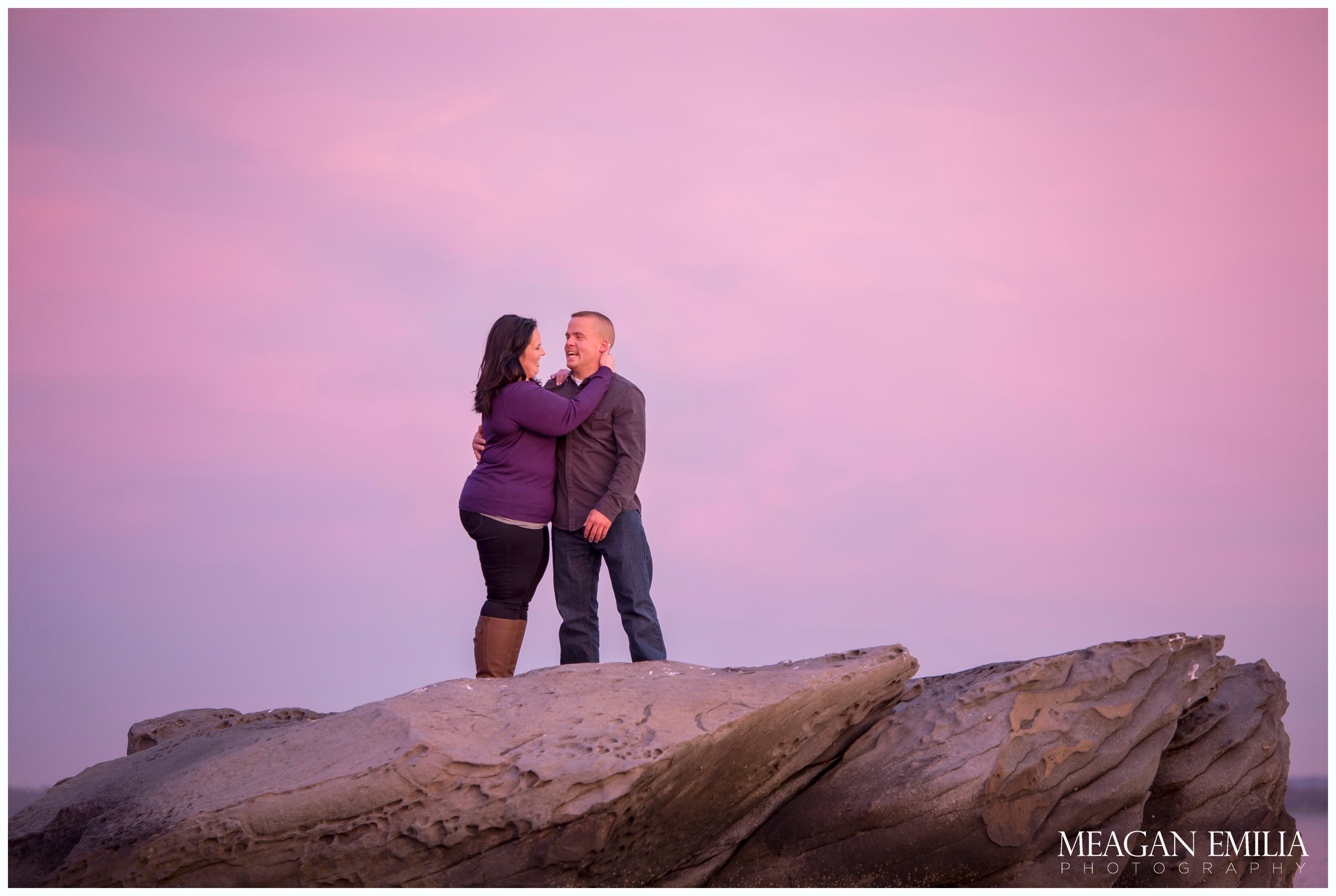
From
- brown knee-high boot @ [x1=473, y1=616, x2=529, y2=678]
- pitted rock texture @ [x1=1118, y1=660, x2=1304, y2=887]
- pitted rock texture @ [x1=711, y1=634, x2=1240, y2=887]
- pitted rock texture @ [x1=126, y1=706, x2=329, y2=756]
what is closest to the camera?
pitted rock texture @ [x1=711, y1=634, x2=1240, y2=887]

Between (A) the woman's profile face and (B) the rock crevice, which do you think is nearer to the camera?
(B) the rock crevice

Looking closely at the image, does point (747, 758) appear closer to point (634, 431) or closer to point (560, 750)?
point (560, 750)

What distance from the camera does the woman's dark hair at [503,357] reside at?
5.97 meters

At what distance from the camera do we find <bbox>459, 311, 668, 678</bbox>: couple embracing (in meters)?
5.79

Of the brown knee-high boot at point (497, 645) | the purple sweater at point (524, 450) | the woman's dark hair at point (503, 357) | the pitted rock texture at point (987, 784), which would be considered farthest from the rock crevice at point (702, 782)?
the woman's dark hair at point (503, 357)

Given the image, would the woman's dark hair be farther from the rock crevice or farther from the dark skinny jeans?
the rock crevice

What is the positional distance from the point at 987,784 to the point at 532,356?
3214mm

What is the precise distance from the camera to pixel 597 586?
6035 millimetres

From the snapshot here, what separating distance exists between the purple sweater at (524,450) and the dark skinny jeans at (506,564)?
0.22ft

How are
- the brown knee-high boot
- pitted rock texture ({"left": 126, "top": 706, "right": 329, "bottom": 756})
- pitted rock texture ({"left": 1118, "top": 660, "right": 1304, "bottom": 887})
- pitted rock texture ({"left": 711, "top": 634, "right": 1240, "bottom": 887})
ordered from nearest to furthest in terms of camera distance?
pitted rock texture ({"left": 711, "top": 634, "right": 1240, "bottom": 887}) < pitted rock texture ({"left": 1118, "top": 660, "right": 1304, "bottom": 887}) < the brown knee-high boot < pitted rock texture ({"left": 126, "top": 706, "right": 329, "bottom": 756})

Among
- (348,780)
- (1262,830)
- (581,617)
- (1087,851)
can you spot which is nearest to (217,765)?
(348,780)

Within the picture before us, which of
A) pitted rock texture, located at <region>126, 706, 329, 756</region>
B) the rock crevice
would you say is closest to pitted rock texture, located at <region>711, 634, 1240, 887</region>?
the rock crevice

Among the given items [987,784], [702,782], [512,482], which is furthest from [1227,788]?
[512,482]

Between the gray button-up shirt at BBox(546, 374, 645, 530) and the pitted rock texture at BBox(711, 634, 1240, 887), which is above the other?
the gray button-up shirt at BBox(546, 374, 645, 530)
